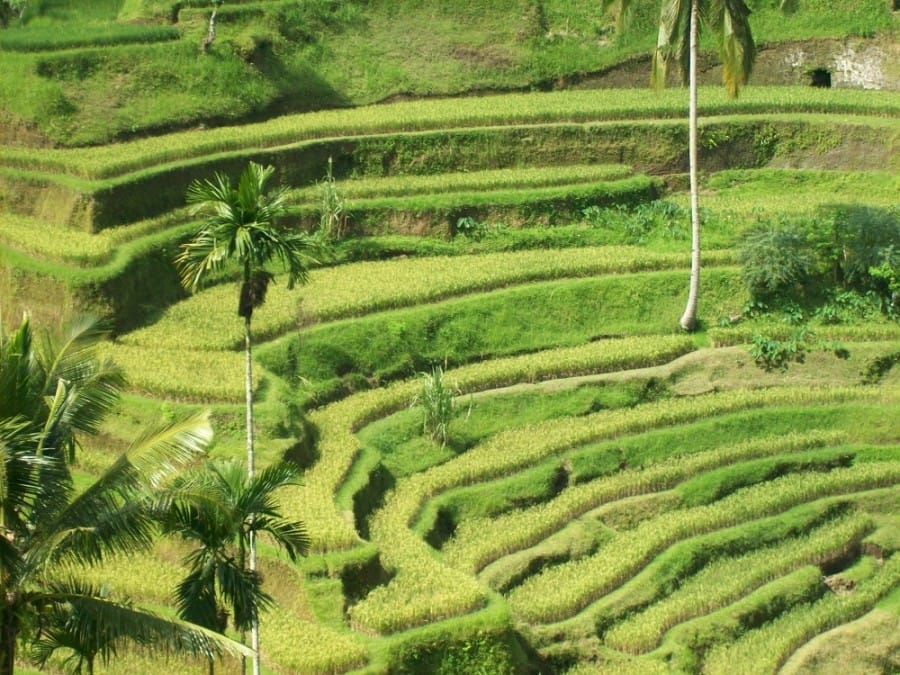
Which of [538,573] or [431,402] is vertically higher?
[431,402]

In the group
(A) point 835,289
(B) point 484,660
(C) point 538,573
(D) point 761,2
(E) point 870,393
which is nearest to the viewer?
(B) point 484,660

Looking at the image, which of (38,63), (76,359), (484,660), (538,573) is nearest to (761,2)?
(38,63)

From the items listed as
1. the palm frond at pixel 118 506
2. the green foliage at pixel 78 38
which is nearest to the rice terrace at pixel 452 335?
the palm frond at pixel 118 506

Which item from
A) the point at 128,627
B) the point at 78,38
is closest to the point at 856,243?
the point at 78,38

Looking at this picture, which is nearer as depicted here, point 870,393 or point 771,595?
point 771,595

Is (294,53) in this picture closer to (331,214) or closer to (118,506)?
(331,214)

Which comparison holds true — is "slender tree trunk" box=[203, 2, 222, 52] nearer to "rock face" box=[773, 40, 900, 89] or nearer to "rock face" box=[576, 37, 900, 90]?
"rock face" box=[576, 37, 900, 90]

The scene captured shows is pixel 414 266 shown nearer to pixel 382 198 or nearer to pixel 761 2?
pixel 382 198
